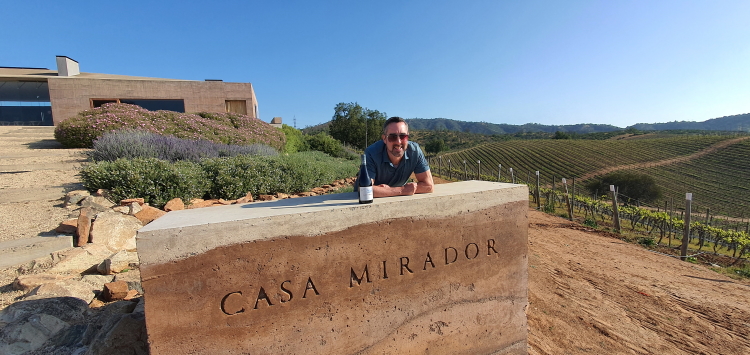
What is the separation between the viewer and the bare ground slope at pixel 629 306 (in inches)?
127

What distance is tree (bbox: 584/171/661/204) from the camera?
3147 cm

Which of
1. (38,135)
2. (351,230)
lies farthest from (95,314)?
(38,135)

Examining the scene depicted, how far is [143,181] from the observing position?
14.7ft

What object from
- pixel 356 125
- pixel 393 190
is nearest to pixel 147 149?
pixel 393 190

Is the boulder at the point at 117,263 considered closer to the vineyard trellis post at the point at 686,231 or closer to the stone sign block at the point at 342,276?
the stone sign block at the point at 342,276

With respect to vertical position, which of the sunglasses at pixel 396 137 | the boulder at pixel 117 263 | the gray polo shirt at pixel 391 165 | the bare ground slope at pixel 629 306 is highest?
the sunglasses at pixel 396 137

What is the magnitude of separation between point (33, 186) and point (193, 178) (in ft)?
8.58

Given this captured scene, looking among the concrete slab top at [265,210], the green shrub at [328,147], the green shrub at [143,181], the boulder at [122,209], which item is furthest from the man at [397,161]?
the green shrub at [328,147]

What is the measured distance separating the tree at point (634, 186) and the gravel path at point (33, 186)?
39.1 meters

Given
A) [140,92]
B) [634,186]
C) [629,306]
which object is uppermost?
[140,92]

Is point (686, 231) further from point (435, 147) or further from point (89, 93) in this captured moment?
point (435, 147)

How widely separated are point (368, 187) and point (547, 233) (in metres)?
8.09

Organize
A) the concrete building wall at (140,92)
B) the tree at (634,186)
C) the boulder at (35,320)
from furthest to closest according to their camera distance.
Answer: the tree at (634,186) < the concrete building wall at (140,92) < the boulder at (35,320)

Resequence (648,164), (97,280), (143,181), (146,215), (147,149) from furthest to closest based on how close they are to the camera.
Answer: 1. (648,164)
2. (147,149)
3. (143,181)
4. (146,215)
5. (97,280)
